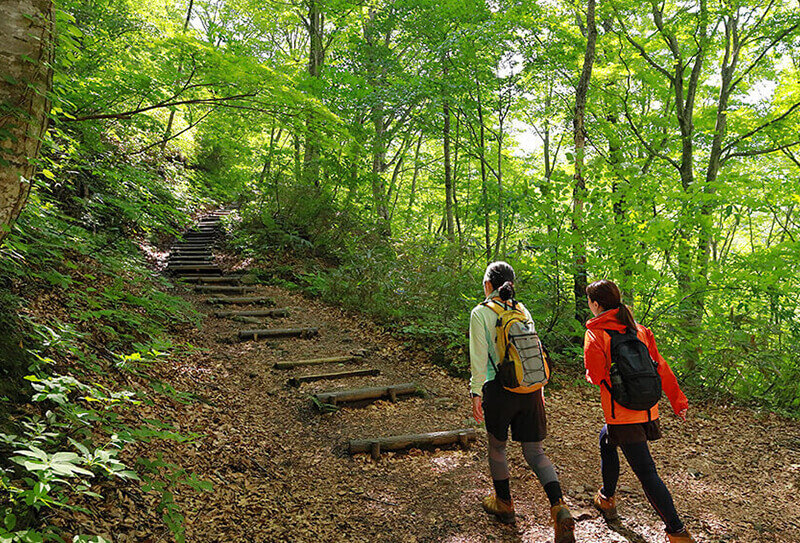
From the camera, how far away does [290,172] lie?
607 inches

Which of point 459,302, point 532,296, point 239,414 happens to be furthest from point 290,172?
point 239,414

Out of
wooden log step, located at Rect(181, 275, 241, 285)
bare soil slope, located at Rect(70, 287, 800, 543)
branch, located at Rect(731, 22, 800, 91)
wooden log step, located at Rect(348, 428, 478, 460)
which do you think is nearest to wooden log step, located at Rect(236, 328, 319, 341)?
bare soil slope, located at Rect(70, 287, 800, 543)

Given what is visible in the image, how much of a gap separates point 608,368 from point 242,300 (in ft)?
26.6

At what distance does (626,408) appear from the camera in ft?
10.9

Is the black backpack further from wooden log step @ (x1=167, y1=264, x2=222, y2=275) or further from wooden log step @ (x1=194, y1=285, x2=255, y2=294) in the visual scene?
wooden log step @ (x1=167, y1=264, x2=222, y2=275)

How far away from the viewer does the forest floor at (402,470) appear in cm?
344

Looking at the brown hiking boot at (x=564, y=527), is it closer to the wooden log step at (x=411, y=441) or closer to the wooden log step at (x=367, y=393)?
the wooden log step at (x=411, y=441)

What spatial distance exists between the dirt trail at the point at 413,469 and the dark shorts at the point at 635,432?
90 cm

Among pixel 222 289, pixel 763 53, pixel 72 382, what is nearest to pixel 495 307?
pixel 72 382

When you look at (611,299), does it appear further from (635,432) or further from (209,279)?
(209,279)

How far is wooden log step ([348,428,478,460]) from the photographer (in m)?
4.64

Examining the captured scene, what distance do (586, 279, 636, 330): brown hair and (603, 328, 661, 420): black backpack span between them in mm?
131

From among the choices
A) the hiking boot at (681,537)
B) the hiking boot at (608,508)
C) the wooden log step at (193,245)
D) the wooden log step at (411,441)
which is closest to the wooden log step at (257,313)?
the wooden log step at (411,441)

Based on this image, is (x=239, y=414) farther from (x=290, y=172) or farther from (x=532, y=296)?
(x=290, y=172)
